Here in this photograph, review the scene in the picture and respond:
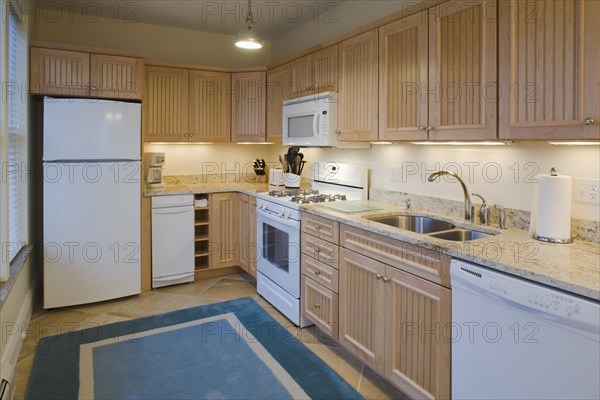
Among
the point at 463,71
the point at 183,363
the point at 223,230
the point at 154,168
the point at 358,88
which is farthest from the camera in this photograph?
the point at 223,230

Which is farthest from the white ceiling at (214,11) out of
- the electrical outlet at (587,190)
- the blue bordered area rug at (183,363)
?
the blue bordered area rug at (183,363)

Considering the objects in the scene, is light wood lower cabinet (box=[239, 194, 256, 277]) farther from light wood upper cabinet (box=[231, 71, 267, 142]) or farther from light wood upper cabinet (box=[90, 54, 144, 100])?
light wood upper cabinet (box=[90, 54, 144, 100])

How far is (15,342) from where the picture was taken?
259cm

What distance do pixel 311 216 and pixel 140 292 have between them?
189 centimetres

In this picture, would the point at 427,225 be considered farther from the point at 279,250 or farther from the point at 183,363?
the point at 183,363

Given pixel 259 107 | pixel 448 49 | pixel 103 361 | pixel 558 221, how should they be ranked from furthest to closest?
1. pixel 259 107
2. pixel 103 361
3. pixel 448 49
4. pixel 558 221

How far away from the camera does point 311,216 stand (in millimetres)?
2844

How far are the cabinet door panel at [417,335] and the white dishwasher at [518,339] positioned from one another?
66mm

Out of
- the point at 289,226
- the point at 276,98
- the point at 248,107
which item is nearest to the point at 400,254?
the point at 289,226

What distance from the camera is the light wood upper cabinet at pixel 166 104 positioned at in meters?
3.93

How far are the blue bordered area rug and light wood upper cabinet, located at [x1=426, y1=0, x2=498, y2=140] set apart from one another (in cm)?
156

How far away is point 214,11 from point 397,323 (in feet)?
10.8

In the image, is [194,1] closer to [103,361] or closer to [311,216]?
[311,216]

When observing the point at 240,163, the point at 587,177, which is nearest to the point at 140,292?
the point at 240,163
